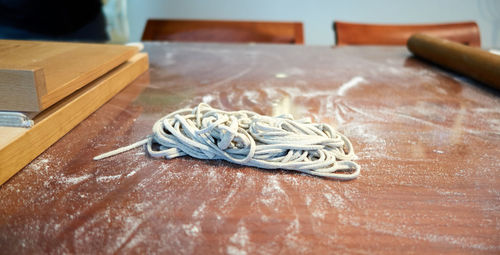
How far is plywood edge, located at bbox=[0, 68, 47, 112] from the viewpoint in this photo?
623 millimetres

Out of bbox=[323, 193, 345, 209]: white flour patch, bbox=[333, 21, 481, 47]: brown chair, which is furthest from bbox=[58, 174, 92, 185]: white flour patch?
bbox=[333, 21, 481, 47]: brown chair

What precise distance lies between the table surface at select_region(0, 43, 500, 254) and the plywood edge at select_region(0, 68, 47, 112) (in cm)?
10

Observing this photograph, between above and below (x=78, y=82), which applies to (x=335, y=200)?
below

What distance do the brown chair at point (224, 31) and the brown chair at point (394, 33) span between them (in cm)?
25

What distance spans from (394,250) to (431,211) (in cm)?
13

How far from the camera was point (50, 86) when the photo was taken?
73 centimetres

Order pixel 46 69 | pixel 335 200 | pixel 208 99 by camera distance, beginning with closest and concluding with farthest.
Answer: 1. pixel 335 200
2. pixel 46 69
3. pixel 208 99

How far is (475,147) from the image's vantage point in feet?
2.58

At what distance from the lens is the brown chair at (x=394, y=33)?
2098mm

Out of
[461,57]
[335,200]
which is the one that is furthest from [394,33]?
[335,200]

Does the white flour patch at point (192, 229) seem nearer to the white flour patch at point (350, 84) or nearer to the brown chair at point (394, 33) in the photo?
the white flour patch at point (350, 84)

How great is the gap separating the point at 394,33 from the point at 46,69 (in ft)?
6.21

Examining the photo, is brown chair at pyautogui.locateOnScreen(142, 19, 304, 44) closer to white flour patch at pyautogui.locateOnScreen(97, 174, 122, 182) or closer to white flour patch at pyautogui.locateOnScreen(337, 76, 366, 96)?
white flour patch at pyautogui.locateOnScreen(337, 76, 366, 96)

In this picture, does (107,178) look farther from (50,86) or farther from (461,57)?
(461,57)
